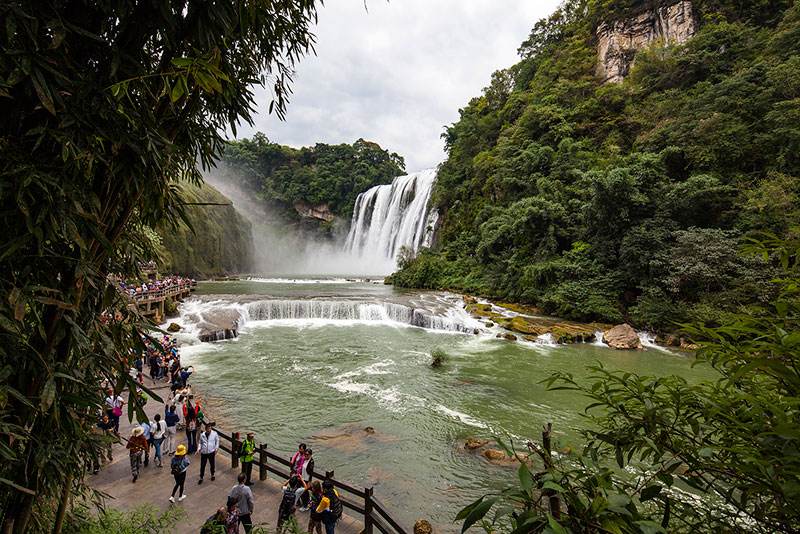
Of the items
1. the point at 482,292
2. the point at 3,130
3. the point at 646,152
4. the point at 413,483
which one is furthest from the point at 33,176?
the point at 482,292

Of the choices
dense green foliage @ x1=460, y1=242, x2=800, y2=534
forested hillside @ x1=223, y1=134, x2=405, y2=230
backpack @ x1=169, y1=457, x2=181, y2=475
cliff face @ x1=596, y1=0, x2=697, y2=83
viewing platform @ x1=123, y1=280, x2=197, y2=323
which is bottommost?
backpack @ x1=169, y1=457, x2=181, y2=475

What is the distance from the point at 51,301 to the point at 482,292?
24525 millimetres

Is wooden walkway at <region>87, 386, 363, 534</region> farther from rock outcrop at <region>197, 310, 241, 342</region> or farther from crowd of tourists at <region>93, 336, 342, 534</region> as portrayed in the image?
A: rock outcrop at <region>197, 310, 241, 342</region>

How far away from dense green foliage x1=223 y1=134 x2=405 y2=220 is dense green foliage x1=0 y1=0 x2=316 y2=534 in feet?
189

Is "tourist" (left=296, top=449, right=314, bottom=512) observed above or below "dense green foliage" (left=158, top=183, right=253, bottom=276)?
Answer: below

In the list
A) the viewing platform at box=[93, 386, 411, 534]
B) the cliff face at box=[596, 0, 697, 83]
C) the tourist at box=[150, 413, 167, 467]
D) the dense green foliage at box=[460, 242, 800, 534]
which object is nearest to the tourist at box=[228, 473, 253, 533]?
the viewing platform at box=[93, 386, 411, 534]

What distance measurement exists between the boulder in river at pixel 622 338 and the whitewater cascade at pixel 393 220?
2274 cm

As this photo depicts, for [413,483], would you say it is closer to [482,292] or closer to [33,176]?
[33,176]

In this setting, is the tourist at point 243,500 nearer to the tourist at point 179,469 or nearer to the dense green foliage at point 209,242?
the tourist at point 179,469

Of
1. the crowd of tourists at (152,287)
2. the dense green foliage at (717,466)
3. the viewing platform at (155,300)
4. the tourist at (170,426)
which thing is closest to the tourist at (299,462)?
the tourist at (170,426)

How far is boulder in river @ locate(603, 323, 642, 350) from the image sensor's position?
14.7 m

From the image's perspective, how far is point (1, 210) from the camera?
151cm

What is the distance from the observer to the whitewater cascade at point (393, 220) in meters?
38.6

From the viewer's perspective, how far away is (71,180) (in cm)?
164
